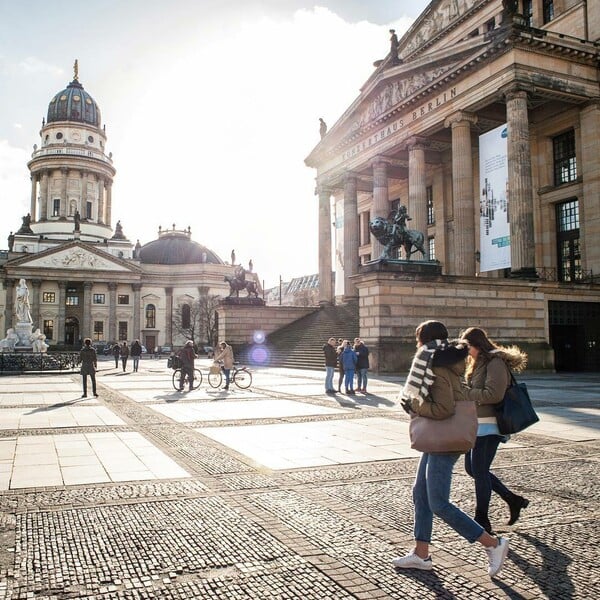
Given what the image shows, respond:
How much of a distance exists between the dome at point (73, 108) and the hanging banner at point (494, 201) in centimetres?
8702

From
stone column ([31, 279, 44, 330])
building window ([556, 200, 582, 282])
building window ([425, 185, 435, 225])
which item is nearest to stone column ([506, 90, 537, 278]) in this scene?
building window ([556, 200, 582, 282])

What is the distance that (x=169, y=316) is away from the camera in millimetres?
93875

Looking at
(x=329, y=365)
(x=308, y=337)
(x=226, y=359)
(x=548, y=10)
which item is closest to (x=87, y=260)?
(x=308, y=337)

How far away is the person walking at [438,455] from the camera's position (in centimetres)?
434

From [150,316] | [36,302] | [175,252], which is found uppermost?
[175,252]

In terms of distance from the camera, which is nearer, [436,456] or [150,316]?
[436,456]

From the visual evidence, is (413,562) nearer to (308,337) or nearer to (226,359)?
(226,359)

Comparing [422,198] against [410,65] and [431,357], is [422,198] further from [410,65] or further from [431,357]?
[431,357]

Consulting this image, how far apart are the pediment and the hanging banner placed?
69197 millimetres

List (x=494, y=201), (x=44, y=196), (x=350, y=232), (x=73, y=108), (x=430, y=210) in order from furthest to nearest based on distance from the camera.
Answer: (x=73, y=108), (x=44, y=196), (x=430, y=210), (x=350, y=232), (x=494, y=201)

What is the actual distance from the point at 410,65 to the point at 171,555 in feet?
116

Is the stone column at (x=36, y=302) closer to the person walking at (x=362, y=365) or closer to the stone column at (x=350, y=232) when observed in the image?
the stone column at (x=350, y=232)

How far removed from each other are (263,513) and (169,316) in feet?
296

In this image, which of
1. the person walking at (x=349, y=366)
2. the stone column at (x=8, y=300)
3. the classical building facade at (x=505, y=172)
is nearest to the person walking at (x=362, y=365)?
the person walking at (x=349, y=366)
